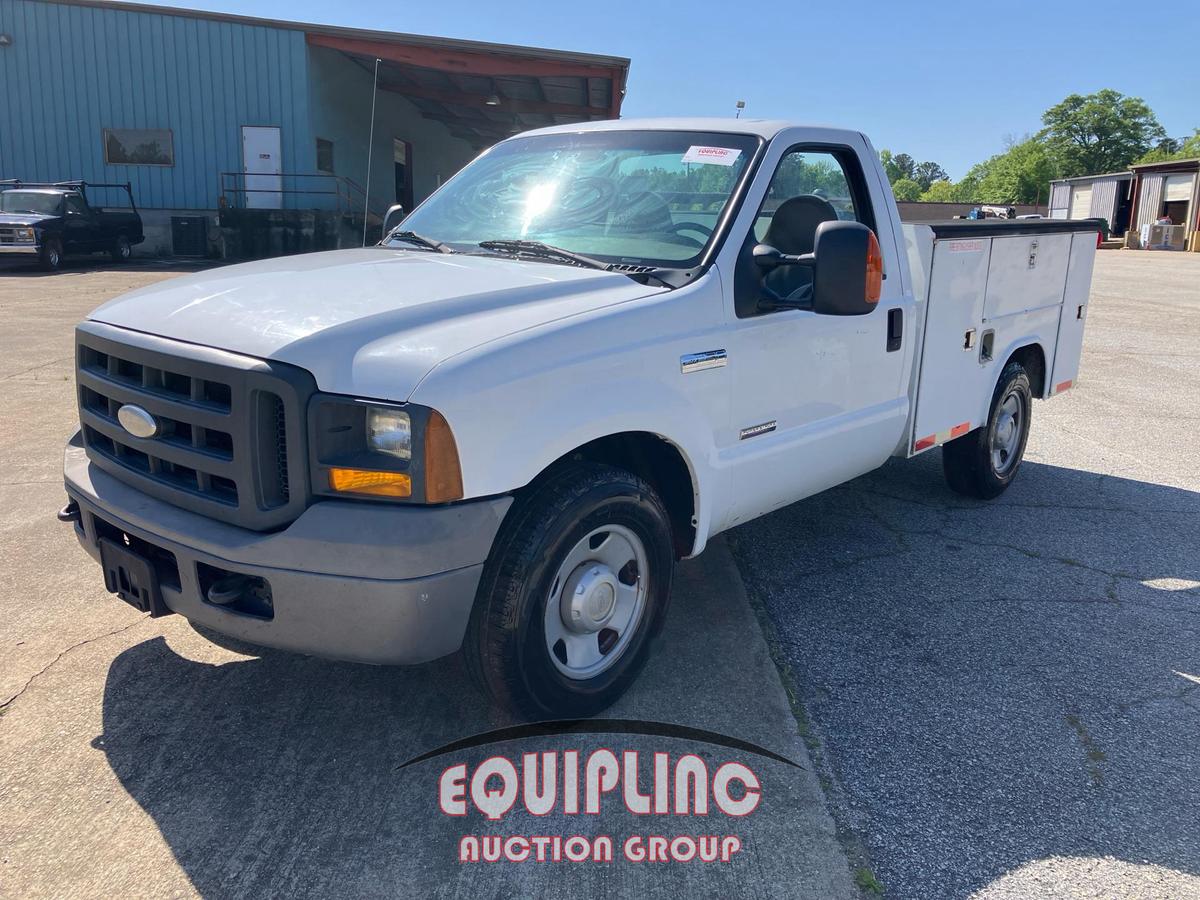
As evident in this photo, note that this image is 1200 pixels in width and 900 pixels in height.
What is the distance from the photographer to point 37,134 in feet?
80.9

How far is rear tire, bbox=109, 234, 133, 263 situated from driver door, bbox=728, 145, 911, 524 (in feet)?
73.3

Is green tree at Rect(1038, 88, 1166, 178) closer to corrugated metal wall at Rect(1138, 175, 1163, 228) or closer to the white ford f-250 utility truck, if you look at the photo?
corrugated metal wall at Rect(1138, 175, 1163, 228)

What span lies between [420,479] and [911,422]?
Answer: 9.60ft

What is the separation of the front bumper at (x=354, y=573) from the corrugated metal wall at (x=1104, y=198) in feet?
218

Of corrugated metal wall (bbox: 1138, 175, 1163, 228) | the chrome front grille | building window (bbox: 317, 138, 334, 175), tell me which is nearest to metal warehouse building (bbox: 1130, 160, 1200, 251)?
corrugated metal wall (bbox: 1138, 175, 1163, 228)

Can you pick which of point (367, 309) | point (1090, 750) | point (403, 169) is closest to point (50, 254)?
point (403, 169)

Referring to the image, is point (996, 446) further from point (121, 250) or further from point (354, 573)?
point (121, 250)

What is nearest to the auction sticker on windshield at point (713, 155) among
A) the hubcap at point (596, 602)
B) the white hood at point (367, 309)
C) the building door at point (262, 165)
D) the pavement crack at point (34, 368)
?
the white hood at point (367, 309)

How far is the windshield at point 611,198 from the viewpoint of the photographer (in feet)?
12.1

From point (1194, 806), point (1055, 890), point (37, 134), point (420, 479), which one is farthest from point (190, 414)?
point (37, 134)

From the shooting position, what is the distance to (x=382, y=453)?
8.82 ft

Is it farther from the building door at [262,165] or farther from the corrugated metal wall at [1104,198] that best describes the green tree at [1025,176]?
the building door at [262,165]

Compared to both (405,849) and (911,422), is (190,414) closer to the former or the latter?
(405,849)

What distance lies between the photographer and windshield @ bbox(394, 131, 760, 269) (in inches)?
146
